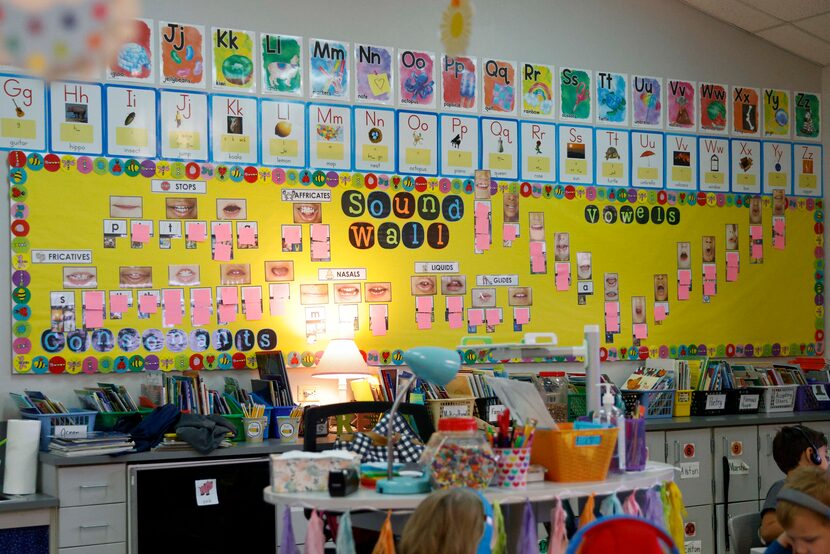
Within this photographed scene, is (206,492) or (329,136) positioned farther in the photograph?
(329,136)

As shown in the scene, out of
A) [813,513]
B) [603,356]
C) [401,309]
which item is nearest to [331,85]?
[401,309]

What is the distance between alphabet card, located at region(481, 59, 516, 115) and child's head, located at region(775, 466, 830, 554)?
372cm

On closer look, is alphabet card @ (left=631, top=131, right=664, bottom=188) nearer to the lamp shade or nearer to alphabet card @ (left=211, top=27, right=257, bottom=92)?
alphabet card @ (left=211, top=27, right=257, bottom=92)

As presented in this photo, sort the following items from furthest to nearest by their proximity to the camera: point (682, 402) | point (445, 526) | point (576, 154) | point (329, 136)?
point (576, 154) → point (682, 402) → point (329, 136) → point (445, 526)

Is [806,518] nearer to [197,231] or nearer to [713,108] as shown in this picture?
[197,231]

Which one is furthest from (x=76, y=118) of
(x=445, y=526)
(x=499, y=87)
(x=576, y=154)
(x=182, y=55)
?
(x=445, y=526)

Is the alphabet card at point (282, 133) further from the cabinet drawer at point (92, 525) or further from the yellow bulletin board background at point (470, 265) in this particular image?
the cabinet drawer at point (92, 525)

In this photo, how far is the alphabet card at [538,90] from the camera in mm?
6414

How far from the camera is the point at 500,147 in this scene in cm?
632

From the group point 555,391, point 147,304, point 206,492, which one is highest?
point 147,304

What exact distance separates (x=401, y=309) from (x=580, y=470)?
2.46 metres

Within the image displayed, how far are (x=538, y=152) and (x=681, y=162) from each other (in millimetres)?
1061

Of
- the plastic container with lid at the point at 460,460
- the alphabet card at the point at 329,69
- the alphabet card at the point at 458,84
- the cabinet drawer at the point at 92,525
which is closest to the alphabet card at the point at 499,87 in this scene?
the alphabet card at the point at 458,84

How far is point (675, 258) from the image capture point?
6.79 m
